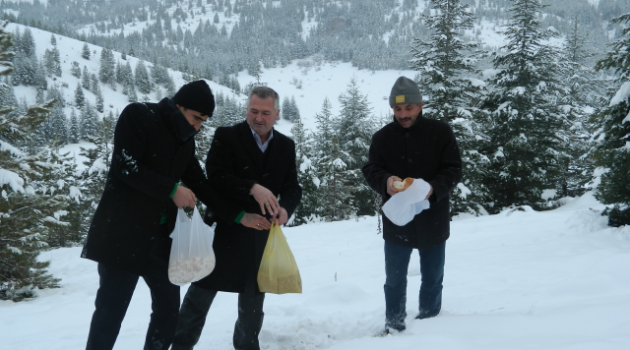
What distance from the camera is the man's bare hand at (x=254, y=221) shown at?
8.96 feet

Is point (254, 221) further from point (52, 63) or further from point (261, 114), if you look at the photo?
point (52, 63)

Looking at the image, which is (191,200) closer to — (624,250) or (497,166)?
(624,250)

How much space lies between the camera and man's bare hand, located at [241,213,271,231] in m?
2.73

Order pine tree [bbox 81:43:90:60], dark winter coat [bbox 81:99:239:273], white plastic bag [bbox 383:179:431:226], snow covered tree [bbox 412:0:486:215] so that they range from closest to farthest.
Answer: dark winter coat [bbox 81:99:239:273] → white plastic bag [bbox 383:179:431:226] → snow covered tree [bbox 412:0:486:215] → pine tree [bbox 81:43:90:60]

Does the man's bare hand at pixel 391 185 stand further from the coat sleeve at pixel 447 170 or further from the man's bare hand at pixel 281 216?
the man's bare hand at pixel 281 216

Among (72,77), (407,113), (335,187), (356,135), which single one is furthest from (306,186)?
(72,77)

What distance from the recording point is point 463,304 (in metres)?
3.82

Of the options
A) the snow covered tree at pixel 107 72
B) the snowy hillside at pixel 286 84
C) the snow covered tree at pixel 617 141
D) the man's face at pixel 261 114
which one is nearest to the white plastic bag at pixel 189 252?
the man's face at pixel 261 114

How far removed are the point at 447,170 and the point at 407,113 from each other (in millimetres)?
576

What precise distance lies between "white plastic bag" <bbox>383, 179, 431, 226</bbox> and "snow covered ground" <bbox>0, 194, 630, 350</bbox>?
2.67 feet

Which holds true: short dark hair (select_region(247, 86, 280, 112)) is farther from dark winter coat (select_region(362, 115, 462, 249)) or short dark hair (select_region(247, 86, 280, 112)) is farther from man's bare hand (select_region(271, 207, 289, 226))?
dark winter coat (select_region(362, 115, 462, 249))

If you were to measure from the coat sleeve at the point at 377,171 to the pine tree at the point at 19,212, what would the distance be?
8.29 m

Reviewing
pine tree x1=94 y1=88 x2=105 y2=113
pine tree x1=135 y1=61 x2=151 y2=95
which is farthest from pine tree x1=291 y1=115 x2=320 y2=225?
pine tree x1=135 y1=61 x2=151 y2=95

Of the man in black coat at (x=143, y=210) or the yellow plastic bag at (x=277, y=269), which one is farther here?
the yellow plastic bag at (x=277, y=269)
